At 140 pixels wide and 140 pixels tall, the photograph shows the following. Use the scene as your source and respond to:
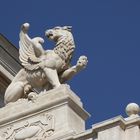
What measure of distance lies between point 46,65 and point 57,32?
1.15m

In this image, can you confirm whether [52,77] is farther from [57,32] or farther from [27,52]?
[57,32]

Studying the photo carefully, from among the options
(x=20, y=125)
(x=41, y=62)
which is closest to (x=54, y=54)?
(x=41, y=62)

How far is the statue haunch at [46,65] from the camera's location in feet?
93.4

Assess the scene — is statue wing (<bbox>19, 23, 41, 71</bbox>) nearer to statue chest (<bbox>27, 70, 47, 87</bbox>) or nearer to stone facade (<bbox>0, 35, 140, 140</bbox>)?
statue chest (<bbox>27, 70, 47, 87</bbox>)

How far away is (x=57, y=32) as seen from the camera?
29219mm

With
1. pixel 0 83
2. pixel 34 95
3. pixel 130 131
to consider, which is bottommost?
pixel 130 131

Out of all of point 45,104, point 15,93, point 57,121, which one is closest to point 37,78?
point 15,93

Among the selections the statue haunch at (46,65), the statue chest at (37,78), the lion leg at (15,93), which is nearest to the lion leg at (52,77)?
the statue haunch at (46,65)

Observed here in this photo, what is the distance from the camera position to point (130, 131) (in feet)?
84.6

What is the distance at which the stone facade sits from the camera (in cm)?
2583

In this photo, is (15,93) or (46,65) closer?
(46,65)

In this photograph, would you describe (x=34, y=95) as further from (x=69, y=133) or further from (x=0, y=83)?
(x=0, y=83)

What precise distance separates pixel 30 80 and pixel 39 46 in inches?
34.3

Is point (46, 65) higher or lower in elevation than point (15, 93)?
higher
